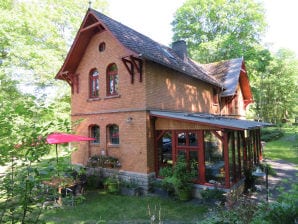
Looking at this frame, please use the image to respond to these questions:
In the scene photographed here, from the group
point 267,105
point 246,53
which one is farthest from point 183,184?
point 267,105

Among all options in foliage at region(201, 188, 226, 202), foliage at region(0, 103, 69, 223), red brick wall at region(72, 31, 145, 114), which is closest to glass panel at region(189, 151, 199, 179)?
foliage at region(201, 188, 226, 202)

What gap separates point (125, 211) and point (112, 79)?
6924mm

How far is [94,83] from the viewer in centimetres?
1384

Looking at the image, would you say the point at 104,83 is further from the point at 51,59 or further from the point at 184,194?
the point at 184,194

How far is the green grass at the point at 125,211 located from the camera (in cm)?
797

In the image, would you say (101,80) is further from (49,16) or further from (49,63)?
(49,16)

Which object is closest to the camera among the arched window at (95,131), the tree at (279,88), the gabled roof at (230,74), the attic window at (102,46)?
the attic window at (102,46)

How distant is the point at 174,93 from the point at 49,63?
32.9ft

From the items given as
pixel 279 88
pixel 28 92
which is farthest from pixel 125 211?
pixel 279 88

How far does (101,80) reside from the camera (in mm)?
13109

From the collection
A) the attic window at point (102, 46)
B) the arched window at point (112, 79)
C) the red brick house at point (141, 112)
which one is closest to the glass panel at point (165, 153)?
the red brick house at point (141, 112)

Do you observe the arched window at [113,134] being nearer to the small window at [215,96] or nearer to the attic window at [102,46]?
the attic window at [102,46]

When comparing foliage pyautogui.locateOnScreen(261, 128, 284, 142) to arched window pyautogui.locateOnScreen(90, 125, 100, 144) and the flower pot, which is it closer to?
the flower pot

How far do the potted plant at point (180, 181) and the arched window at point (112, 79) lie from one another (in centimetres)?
522
